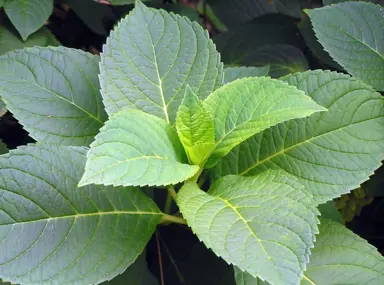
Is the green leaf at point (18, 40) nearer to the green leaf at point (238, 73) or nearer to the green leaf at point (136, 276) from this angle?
the green leaf at point (238, 73)

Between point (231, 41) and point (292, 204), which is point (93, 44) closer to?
point (231, 41)

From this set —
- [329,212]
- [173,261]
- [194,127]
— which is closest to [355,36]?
[329,212]

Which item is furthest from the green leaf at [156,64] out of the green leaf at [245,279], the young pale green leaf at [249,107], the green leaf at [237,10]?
the green leaf at [237,10]

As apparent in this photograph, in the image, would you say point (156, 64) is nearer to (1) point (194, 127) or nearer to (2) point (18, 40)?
(1) point (194, 127)

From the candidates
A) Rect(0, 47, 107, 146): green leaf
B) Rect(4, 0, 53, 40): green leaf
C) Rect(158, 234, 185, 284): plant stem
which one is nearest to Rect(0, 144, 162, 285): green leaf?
Rect(0, 47, 107, 146): green leaf

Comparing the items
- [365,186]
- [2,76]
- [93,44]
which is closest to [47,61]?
[2,76]

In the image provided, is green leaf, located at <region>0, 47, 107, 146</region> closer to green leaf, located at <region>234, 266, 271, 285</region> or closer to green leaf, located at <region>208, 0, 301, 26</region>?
green leaf, located at <region>234, 266, 271, 285</region>

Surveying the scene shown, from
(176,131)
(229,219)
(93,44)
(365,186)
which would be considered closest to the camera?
(229,219)
